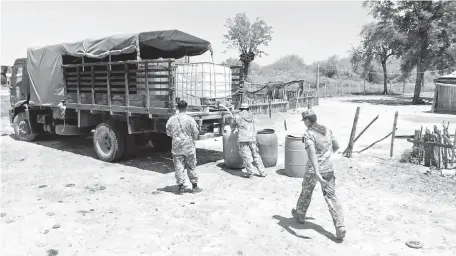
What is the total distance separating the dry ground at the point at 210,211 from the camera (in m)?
4.63

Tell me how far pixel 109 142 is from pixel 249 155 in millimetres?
3613

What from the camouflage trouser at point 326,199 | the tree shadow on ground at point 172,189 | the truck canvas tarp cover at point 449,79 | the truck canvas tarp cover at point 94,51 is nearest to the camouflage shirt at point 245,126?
the tree shadow on ground at point 172,189

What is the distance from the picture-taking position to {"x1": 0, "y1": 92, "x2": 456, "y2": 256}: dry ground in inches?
182

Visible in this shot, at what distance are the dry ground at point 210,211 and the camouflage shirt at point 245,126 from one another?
2.72 ft

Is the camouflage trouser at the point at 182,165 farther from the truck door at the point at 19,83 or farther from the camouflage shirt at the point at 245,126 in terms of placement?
the truck door at the point at 19,83

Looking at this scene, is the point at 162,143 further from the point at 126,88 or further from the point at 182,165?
the point at 182,165

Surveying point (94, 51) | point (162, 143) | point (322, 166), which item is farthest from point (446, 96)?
point (322, 166)

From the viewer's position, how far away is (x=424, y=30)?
30.2 metres

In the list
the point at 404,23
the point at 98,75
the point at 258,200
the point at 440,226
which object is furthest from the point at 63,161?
the point at 404,23

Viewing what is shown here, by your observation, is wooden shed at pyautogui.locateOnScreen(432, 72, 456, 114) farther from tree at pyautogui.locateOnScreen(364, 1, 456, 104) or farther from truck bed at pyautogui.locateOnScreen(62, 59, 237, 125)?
truck bed at pyautogui.locateOnScreen(62, 59, 237, 125)

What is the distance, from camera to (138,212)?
5812mm

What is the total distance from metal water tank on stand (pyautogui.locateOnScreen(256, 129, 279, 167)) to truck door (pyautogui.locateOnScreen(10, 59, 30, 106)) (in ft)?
25.7

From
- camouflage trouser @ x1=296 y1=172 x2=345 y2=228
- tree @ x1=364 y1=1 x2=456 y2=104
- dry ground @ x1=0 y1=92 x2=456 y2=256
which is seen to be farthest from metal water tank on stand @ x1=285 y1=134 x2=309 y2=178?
tree @ x1=364 y1=1 x2=456 y2=104

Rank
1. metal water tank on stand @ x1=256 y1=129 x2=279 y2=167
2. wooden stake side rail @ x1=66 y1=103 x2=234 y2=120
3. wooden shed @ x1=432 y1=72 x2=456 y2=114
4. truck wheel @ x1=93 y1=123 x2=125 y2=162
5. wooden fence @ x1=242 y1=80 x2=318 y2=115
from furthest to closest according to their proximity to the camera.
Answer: wooden shed @ x1=432 y1=72 x2=456 y2=114, wooden fence @ x1=242 y1=80 x2=318 y2=115, truck wheel @ x1=93 y1=123 x2=125 y2=162, metal water tank on stand @ x1=256 y1=129 x2=279 y2=167, wooden stake side rail @ x1=66 y1=103 x2=234 y2=120
